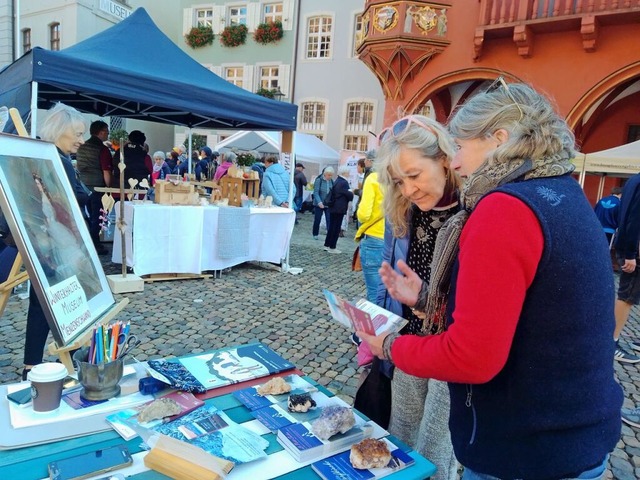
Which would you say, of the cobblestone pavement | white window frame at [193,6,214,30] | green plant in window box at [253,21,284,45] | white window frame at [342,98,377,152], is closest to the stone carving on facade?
white window frame at [342,98,377,152]

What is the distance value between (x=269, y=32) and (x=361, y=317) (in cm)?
1812

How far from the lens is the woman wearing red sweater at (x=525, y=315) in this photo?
0.89 m

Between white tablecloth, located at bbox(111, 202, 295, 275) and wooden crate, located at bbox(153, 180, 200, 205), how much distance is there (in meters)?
0.15

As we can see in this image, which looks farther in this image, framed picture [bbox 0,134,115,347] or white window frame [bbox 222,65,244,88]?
white window frame [bbox 222,65,244,88]

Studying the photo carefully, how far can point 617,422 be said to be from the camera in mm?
1066

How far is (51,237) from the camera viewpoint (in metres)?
1.76

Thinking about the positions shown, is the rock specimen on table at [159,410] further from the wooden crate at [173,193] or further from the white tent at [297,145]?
the white tent at [297,145]

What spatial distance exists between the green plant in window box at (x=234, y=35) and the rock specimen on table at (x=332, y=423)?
1907cm

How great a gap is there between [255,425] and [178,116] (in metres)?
7.26

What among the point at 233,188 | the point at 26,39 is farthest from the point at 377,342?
the point at 26,39

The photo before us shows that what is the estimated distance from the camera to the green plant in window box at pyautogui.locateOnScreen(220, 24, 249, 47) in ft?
58.9

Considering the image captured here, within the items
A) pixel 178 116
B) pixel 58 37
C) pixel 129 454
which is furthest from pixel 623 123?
pixel 58 37

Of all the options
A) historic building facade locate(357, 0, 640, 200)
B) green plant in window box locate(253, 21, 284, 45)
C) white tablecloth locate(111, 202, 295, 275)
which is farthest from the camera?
green plant in window box locate(253, 21, 284, 45)

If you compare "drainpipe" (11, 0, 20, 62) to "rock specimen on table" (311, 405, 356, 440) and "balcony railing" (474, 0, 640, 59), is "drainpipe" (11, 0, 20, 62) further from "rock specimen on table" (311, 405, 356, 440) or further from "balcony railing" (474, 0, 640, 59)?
"rock specimen on table" (311, 405, 356, 440)
